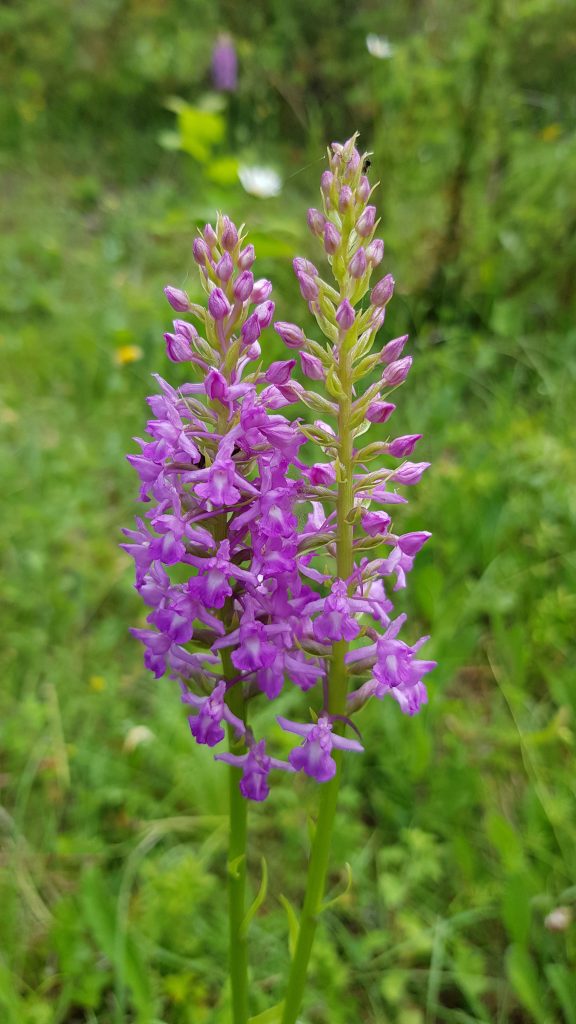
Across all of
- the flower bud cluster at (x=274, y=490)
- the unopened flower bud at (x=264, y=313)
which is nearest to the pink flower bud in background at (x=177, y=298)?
the flower bud cluster at (x=274, y=490)

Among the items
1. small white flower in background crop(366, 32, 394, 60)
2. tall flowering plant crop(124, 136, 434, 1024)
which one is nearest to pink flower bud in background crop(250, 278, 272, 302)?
tall flowering plant crop(124, 136, 434, 1024)

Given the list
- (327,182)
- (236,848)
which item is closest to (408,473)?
(327,182)

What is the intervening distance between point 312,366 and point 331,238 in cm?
18

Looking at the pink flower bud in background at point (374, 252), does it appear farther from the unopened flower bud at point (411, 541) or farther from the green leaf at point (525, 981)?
the green leaf at point (525, 981)

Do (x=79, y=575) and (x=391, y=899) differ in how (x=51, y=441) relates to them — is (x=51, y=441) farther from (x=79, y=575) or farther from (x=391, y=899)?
(x=391, y=899)

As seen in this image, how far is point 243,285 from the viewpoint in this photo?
1167 mm

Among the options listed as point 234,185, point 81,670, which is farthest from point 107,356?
point 81,670

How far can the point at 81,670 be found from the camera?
3.03 meters

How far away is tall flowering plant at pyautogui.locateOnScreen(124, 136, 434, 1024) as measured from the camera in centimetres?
113

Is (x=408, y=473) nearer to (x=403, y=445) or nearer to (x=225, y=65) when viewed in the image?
(x=403, y=445)

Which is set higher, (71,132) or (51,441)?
(71,132)

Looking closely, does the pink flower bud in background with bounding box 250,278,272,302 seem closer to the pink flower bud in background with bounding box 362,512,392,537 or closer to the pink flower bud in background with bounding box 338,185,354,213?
the pink flower bud in background with bounding box 338,185,354,213

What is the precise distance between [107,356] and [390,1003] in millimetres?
3622

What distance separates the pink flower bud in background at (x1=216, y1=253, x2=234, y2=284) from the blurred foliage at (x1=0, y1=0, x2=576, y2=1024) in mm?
773
